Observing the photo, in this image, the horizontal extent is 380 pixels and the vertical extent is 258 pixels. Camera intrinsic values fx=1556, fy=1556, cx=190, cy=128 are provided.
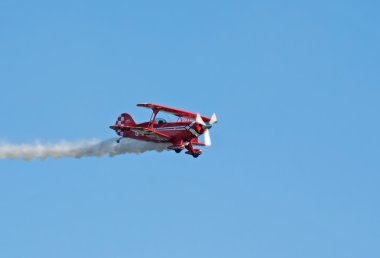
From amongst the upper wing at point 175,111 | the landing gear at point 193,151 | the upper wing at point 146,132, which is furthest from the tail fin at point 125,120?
the landing gear at point 193,151

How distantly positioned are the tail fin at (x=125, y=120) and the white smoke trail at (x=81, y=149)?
53.6 inches

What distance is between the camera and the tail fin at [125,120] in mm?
111125

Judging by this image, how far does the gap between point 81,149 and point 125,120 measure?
4448 millimetres

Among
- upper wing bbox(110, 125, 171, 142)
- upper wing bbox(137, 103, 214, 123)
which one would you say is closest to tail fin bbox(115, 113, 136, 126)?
upper wing bbox(110, 125, 171, 142)

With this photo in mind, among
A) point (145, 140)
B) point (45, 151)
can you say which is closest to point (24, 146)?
point (45, 151)

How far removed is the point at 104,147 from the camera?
113062 mm

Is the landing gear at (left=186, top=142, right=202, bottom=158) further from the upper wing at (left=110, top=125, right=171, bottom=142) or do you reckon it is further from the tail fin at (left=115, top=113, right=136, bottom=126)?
the tail fin at (left=115, top=113, right=136, bottom=126)

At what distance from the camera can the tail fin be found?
111 meters

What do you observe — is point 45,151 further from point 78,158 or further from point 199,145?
point 199,145

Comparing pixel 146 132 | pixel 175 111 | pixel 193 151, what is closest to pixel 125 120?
pixel 146 132

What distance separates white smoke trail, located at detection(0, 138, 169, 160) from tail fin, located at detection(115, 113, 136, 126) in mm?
1362

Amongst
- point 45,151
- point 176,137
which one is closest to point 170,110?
point 176,137

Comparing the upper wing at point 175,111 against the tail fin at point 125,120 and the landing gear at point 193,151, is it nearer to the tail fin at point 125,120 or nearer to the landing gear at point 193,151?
the landing gear at point 193,151

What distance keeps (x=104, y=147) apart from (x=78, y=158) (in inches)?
82.2
